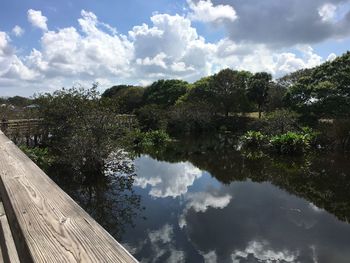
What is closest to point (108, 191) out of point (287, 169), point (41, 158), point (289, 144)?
point (41, 158)

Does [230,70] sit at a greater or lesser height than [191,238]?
greater

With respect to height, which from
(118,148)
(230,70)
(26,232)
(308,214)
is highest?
(230,70)

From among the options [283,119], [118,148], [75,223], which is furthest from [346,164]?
[75,223]

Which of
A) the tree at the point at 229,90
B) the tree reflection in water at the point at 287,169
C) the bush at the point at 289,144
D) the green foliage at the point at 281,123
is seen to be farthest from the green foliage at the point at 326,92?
the tree at the point at 229,90

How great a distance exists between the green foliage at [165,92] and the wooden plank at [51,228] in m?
53.8

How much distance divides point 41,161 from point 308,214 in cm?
1152

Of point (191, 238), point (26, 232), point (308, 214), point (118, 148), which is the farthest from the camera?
point (118, 148)

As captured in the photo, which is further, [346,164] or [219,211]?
[346,164]

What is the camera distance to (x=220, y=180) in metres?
14.8

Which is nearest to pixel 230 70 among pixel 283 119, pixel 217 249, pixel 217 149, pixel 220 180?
pixel 283 119

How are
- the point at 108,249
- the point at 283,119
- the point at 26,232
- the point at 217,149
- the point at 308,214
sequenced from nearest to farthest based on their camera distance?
the point at 108,249, the point at 26,232, the point at 308,214, the point at 217,149, the point at 283,119

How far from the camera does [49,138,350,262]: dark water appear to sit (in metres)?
7.63

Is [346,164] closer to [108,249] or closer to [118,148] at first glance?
[118,148]

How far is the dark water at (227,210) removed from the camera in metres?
7.63
